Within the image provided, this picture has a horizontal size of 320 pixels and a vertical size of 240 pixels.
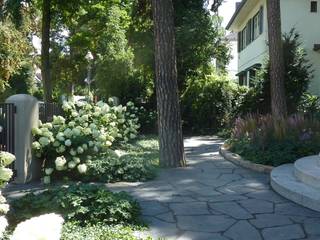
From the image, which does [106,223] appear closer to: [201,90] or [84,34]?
[201,90]

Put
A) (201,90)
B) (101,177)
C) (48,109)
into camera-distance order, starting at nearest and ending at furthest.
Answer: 1. (101,177)
2. (48,109)
3. (201,90)

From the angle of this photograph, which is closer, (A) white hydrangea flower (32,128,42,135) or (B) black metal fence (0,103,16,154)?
(B) black metal fence (0,103,16,154)

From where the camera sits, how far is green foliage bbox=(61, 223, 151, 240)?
4.75 metres

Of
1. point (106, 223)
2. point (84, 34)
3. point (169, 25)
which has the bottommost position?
point (106, 223)

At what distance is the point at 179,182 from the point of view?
27.1 feet

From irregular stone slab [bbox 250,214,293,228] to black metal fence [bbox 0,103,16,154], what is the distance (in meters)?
4.27

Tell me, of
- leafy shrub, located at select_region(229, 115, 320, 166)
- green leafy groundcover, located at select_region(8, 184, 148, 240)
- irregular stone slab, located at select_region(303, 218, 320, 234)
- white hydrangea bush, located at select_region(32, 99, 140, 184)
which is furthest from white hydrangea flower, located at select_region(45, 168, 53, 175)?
irregular stone slab, located at select_region(303, 218, 320, 234)

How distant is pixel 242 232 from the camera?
5.32 metres

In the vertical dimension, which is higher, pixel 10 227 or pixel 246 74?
pixel 246 74

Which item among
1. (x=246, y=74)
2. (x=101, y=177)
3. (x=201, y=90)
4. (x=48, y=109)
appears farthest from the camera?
(x=246, y=74)

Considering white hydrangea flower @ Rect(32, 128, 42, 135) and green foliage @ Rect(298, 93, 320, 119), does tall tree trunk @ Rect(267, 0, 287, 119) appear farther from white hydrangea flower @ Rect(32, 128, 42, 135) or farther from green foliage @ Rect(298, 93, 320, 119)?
white hydrangea flower @ Rect(32, 128, 42, 135)

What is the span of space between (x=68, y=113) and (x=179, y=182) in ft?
12.6

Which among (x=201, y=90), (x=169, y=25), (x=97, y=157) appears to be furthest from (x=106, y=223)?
(x=201, y=90)

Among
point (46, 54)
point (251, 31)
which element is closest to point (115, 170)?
point (46, 54)
